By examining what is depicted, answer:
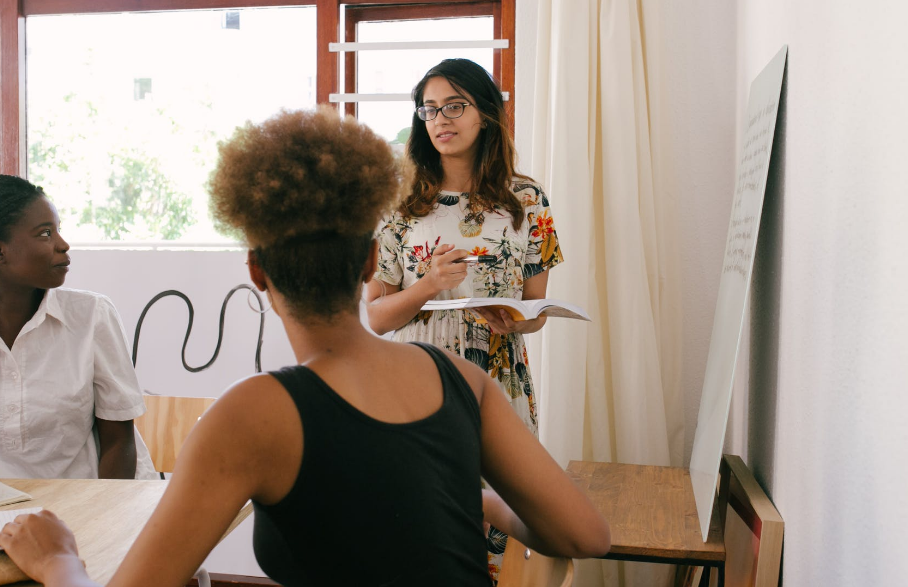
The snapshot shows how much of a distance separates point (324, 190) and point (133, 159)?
108 inches

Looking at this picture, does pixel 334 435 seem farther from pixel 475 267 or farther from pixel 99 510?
pixel 475 267

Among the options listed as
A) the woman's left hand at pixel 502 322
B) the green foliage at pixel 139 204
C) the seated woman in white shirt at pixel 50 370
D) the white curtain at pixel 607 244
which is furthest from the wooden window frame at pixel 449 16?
the seated woman in white shirt at pixel 50 370

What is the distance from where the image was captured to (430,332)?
6.49 feet

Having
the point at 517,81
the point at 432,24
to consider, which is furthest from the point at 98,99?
the point at 517,81

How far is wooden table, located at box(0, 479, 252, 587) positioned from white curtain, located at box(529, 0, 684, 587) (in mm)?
1344

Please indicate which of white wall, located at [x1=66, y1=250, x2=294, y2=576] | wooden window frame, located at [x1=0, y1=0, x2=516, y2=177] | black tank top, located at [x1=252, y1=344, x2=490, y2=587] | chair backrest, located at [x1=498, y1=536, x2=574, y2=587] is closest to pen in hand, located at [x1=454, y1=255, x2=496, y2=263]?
chair backrest, located at [x1=498, y1=536, x2=574, y2=587]

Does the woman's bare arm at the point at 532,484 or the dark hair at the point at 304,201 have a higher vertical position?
the dark hair at the point at 304,201

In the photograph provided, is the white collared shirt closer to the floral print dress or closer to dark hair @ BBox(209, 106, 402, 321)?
the floral print dress

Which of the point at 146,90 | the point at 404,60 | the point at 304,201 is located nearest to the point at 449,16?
the point at 404,60

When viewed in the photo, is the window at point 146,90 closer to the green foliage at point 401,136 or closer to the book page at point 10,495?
the green foliage at point 401,136

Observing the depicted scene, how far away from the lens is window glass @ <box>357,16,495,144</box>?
3049 mm

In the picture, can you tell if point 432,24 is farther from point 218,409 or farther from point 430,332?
point 218,409

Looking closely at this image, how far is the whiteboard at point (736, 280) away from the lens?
1577mm

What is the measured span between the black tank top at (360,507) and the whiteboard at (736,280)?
0.82 m
